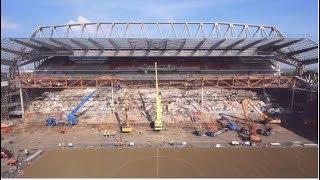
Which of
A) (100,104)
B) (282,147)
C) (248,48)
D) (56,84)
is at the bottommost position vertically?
(282,147)

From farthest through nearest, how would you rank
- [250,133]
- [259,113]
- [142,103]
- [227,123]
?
[142,103]
[259,113]
[227,123]
[250,133]

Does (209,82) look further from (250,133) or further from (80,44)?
(80,44)

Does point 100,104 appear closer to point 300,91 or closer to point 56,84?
point 56,84

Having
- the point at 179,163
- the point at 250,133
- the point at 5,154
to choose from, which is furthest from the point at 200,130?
the point at 5,154

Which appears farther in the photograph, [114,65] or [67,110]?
[114,65]

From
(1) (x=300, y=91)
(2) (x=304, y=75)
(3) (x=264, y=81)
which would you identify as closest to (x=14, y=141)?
(3) (x=264, y=81)

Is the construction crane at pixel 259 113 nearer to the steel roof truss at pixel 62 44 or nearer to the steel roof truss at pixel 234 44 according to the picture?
the steel roof truss at pixel 234 44

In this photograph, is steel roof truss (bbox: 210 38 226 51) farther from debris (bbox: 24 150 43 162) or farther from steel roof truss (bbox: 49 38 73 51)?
debris (bbox: 24 150 43 162)

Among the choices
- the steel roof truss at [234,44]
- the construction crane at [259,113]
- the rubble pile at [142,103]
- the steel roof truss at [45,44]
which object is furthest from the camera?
the steel roof truss at [234,44]

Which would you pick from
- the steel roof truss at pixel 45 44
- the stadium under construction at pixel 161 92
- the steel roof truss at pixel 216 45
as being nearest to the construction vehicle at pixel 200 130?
the stadium under construction at pixel 161 92
